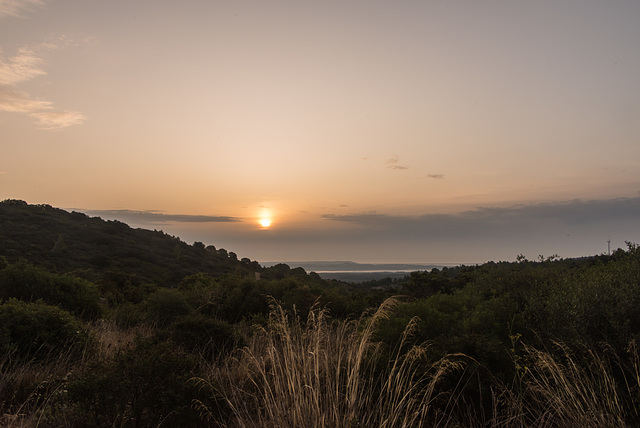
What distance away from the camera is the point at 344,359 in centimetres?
627

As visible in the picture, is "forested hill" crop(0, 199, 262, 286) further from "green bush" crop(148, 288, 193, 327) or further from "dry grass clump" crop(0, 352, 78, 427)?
"dry grass clump" crop(0, 352, 78, 427)

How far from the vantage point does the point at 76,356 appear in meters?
7.22

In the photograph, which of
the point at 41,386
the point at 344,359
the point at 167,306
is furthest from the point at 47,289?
the point at 344,359

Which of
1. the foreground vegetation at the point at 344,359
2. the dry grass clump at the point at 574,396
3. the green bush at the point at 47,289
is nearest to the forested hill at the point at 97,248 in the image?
the green bush at the point at 47,289

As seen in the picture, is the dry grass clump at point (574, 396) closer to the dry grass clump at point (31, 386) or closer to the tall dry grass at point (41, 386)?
the tall dry grass at point (41, 386)

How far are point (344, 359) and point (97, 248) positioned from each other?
38.1 meters

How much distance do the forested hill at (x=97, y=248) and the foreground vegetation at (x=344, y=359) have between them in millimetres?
15673

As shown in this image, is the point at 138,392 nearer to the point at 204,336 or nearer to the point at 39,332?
the point at 39,332

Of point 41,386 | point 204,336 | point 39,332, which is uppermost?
point 39,332

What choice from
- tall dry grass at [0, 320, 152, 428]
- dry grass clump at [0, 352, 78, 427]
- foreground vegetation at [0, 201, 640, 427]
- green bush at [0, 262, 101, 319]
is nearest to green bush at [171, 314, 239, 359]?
foreground vegetation at [0, 201, 640, 427]

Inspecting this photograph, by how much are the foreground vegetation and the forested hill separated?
15673mm

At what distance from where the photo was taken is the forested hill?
3061 centimetres

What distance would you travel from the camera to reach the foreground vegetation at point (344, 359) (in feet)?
14.5

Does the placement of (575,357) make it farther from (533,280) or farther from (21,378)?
(21,378)
